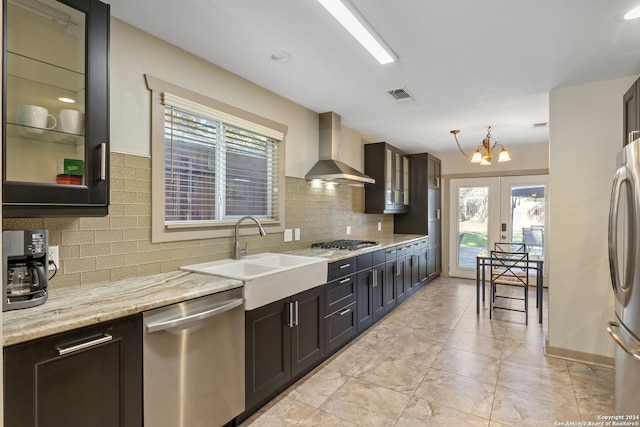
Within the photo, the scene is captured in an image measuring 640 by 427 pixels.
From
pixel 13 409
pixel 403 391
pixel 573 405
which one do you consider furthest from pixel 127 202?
pixel 573 405

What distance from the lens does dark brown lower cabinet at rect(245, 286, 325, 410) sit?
6.79ft

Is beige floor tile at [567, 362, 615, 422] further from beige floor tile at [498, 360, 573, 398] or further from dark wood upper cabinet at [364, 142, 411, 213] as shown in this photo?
dark wood upper cabinet at [364, 142, 411, 213]

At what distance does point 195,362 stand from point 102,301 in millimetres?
561

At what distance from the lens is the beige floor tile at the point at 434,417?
2.05 metres

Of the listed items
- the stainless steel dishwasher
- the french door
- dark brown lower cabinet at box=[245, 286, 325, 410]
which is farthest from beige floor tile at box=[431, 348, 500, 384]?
the french door

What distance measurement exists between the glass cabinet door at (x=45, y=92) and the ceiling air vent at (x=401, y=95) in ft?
7.92

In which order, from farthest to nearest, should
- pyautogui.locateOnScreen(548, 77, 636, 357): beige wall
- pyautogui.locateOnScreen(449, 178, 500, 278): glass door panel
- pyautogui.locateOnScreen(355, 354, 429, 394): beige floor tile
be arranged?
pyautogui.locateOnScreen(449, 178, 500, 278): glass door panel
pyautogui.locateOnScreen(548, 77, 636, 357): beige wall
pyautogui.locateOnScreen(355, 354, 429, 394): beige floor tile

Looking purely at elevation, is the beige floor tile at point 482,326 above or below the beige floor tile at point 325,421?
above

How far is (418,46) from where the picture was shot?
Answer: 229cm

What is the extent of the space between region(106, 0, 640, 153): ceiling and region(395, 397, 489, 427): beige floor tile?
249 centimetres

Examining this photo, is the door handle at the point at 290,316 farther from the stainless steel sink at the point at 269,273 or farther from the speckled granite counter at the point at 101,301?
the speckled granite counter at the point at 101,301

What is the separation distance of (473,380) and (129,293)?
2.52m

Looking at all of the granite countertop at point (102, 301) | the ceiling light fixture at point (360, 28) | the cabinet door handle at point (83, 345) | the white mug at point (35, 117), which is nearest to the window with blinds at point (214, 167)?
the granite countertop at point (102, 301)

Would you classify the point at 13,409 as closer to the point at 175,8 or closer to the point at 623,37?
the point at 175,8
